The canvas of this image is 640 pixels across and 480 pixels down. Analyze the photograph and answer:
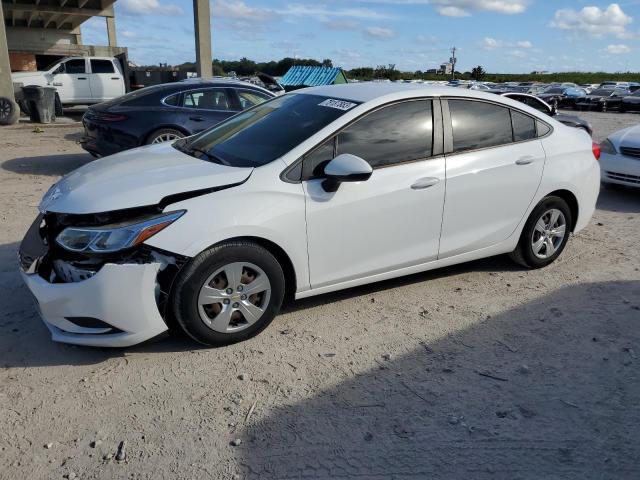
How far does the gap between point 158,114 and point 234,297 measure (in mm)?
5618

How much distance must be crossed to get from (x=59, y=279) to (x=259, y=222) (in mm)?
1212

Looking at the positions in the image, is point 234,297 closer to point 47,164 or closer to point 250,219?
point 250,219

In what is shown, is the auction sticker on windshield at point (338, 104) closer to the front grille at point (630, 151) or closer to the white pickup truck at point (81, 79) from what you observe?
the front grille at point (630, 151)

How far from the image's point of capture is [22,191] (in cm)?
741

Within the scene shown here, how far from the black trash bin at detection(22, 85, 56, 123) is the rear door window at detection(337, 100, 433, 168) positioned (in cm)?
1447

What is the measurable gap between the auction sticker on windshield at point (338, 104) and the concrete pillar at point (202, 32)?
16.7 m

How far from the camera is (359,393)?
10.2 ft

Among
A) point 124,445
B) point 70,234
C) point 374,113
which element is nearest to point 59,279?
point 70,234

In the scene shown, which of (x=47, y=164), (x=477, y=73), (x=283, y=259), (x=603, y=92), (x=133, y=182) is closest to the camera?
(x=133, y=182)

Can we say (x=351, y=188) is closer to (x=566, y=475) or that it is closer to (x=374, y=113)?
(x=374, y=113)

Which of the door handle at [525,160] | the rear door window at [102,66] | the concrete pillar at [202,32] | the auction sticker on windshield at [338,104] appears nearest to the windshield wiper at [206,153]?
the auction sticker on windshield at [338,104]

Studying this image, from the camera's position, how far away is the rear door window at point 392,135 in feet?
12.5

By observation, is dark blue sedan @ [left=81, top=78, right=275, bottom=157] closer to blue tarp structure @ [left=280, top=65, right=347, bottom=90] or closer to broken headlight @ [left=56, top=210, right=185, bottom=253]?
broken headlight @ [left=56, top=210, right=185, bottom=253]

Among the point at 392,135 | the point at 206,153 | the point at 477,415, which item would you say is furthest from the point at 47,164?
the point at 477,415
